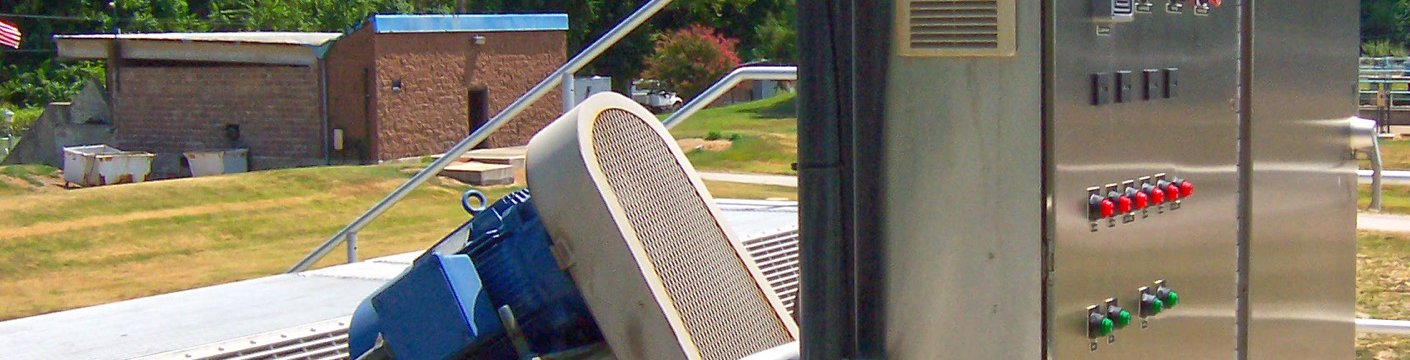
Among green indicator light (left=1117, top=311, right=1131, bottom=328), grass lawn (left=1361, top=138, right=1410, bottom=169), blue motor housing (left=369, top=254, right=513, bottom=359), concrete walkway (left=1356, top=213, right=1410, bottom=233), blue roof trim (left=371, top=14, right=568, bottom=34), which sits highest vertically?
blue roof trim (left=371, top=14, right=568, bottom=34)

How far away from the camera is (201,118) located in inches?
1185

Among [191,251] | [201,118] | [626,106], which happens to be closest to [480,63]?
[201,118]

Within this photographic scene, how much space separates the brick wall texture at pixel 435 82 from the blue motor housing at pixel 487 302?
934 inches

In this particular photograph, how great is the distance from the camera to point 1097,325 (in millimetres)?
3027

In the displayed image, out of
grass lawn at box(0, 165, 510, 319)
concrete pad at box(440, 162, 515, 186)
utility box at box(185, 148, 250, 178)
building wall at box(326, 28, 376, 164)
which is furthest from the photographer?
utility box at box(185, 148, 250, 178)

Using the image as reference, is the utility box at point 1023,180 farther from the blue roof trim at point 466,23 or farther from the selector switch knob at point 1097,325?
the blue roof trim at point 466,23

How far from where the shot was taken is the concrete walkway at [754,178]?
18969 mm

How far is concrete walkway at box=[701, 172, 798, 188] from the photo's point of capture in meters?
19.0

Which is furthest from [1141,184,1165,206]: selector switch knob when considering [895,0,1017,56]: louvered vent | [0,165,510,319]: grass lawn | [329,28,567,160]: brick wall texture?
[329,28,567,160]: brick wall texture

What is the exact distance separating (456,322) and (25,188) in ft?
77.0

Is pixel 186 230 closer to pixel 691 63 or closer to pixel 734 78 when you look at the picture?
pixel 734 78

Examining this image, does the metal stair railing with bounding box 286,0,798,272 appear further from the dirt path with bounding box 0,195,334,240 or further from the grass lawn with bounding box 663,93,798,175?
the dirt path with bounding box 0,195,334,240

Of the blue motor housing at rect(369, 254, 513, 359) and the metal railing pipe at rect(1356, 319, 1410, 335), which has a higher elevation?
the blue motor housing at rect(369, 254, 513, 359)

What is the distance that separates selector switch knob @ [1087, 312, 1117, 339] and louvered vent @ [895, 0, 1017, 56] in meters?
0.61
